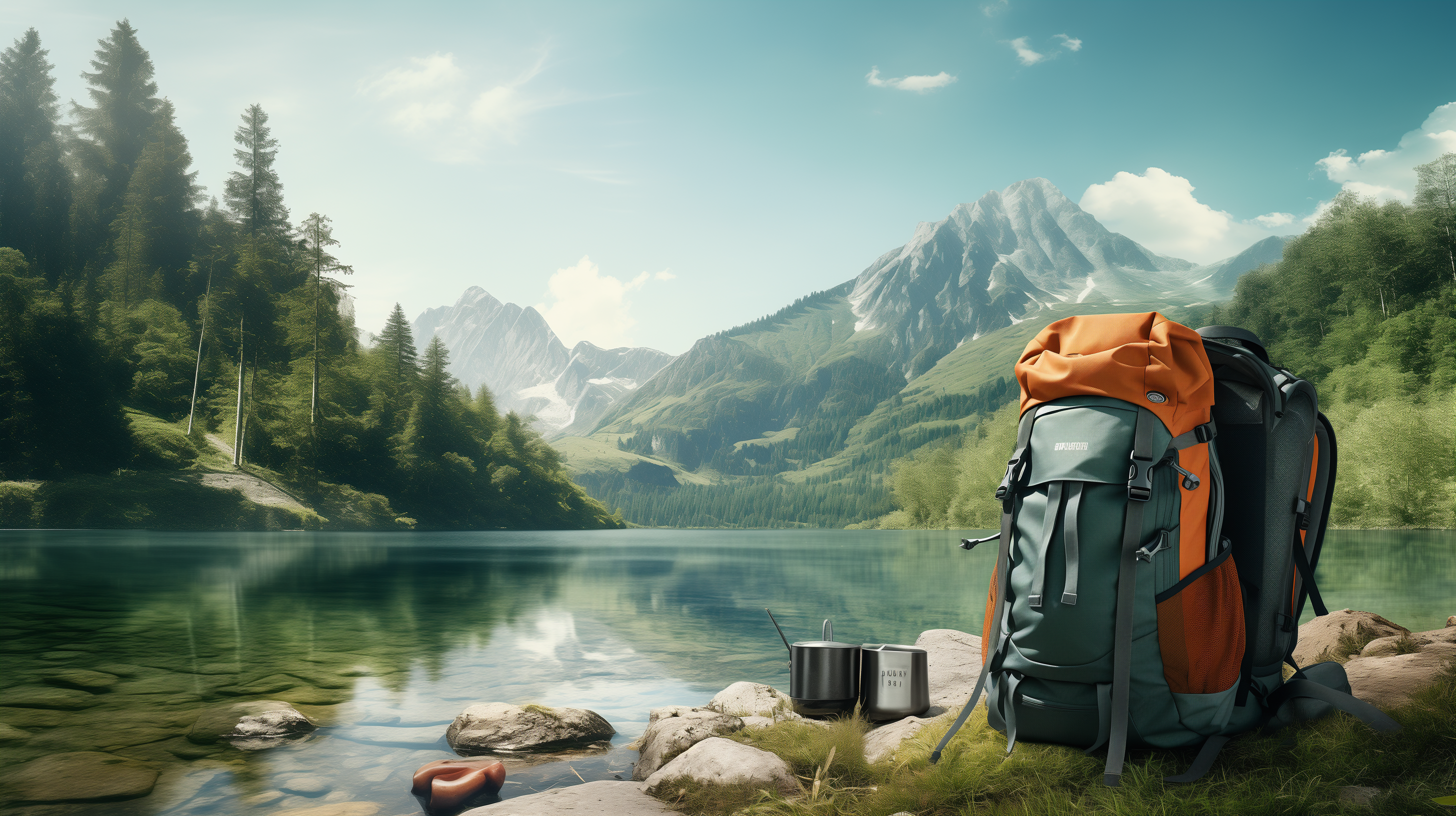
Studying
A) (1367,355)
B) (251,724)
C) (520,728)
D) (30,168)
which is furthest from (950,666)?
(30,168)

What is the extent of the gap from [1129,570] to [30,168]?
119 m

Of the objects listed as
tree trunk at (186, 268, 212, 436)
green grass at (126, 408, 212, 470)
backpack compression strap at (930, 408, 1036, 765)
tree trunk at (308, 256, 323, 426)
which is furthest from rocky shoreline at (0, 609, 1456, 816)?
tree trunk at (308, 256, 323, 426)

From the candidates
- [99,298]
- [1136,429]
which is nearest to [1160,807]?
[1136,429]

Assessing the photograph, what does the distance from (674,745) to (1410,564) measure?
3113 cm

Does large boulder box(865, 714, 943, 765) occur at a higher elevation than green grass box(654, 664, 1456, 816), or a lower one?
lower

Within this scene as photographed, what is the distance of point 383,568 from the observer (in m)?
33.2

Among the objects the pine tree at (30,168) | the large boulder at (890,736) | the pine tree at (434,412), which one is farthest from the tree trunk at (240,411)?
the large boulder at (890,736)

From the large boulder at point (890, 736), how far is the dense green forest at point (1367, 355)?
5230 centimetres

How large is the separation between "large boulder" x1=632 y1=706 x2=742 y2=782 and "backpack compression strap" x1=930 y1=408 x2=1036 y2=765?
88.5 inches

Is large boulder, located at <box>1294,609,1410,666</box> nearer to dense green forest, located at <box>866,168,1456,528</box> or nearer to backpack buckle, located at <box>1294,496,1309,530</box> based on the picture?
backpack buckle, located at <box>1294,496,1309,530</box>

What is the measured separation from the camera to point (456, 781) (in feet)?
18.8

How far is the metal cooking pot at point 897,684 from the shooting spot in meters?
5.98

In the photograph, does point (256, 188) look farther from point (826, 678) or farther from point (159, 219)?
point (826, 678)

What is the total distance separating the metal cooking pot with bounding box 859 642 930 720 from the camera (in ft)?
19.6
